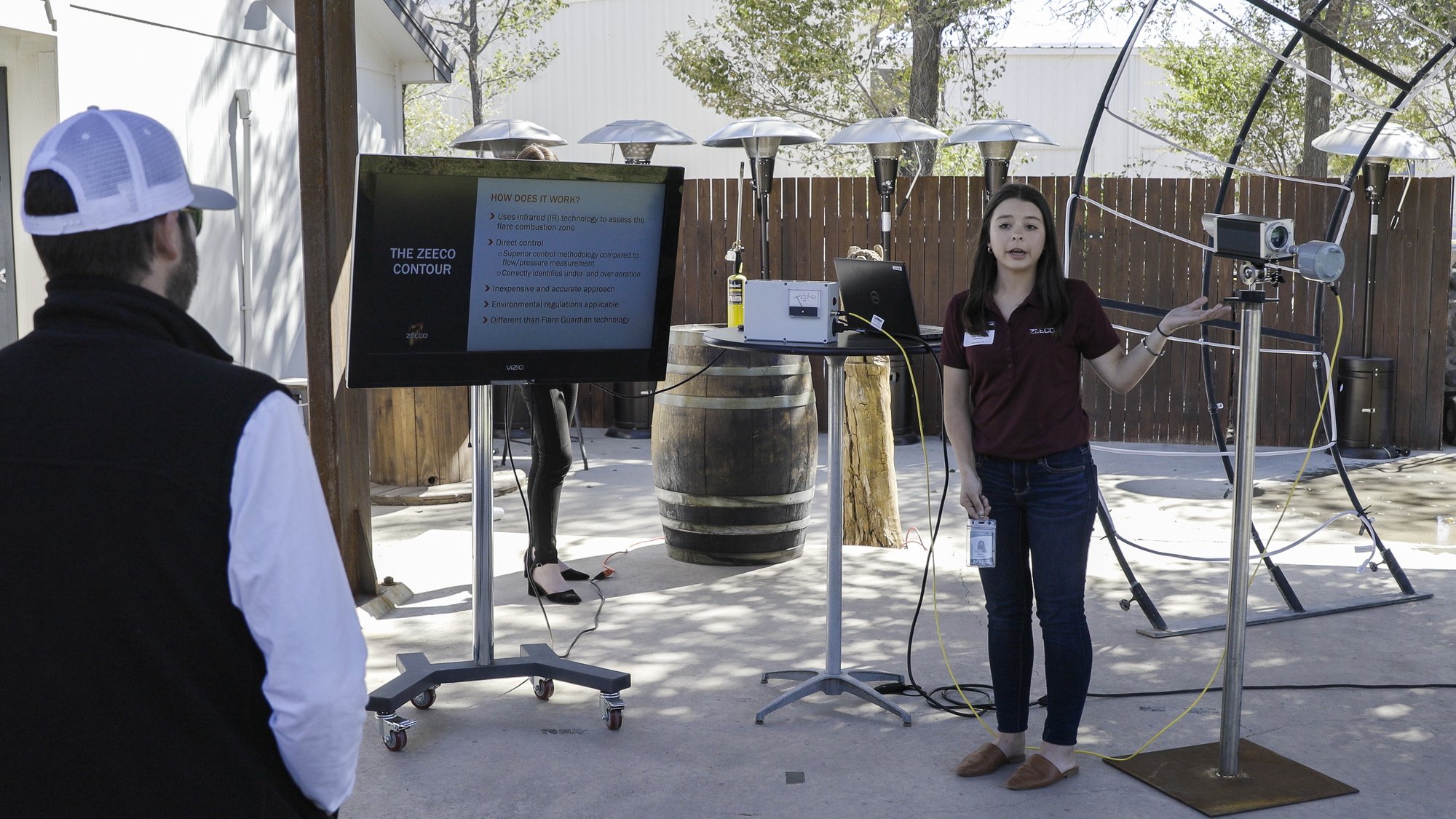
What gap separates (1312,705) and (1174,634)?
0.79 meters

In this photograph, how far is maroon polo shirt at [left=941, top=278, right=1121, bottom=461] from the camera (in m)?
3.60

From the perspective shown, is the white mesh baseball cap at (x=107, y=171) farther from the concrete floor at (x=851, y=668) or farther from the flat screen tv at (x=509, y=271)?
the concrete floor at (x=851, y=668)

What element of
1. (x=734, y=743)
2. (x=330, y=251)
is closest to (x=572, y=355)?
(x=734, y=743)

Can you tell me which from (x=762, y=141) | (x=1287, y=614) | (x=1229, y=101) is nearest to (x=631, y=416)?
(x=762, y=141)

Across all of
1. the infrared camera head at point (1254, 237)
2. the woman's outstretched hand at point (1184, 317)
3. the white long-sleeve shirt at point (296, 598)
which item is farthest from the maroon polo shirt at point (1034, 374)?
the white long-sleeve shirt at point (296, 598)

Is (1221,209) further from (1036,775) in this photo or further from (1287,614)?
(1036,775)

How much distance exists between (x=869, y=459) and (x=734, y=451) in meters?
0.87

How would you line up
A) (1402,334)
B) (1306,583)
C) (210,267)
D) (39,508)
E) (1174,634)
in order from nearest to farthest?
1. (39,508)
2. (1174,634)
3. (1306,583)
4. (210,267)
5. (1402,334)

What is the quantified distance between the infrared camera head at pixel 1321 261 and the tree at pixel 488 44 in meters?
15.5

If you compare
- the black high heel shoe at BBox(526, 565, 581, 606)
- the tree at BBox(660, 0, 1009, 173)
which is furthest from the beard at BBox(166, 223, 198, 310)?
the tree at BBox(660, 0, 1009, 173)

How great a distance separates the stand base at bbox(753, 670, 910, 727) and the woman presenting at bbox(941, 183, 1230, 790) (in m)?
0.52

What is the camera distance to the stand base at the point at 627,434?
10.8m

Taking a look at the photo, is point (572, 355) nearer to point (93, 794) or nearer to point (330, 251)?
point (330, 251)

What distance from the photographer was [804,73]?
1709 cm
